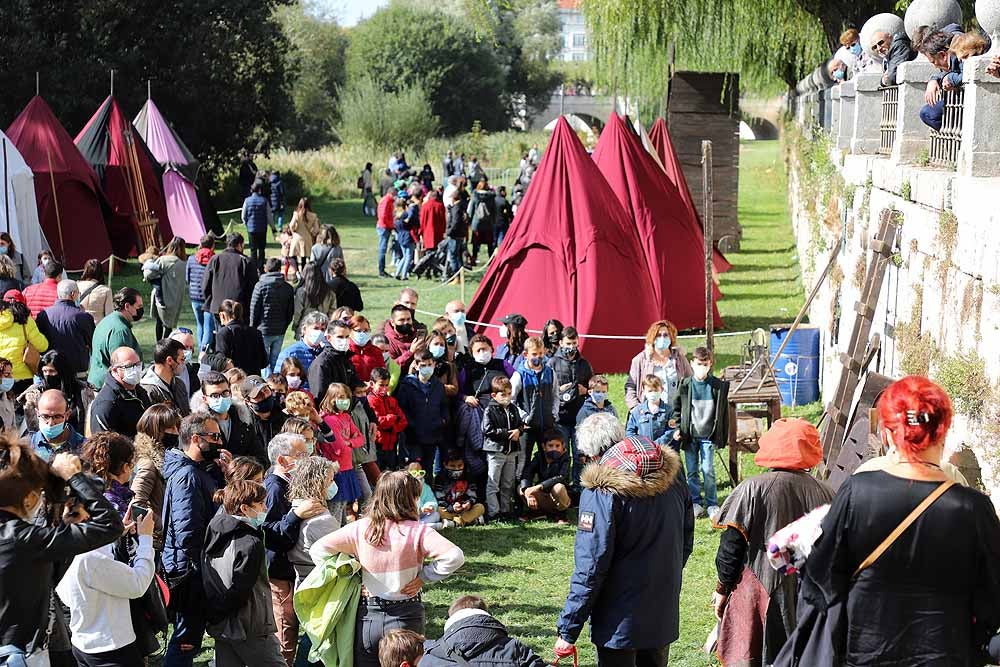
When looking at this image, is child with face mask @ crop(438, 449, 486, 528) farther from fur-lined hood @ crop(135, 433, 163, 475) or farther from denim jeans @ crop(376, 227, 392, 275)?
denim jeans @ crop(376, 227, 392, 275)

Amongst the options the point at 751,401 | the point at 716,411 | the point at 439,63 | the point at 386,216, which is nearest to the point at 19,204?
the point at 386,216

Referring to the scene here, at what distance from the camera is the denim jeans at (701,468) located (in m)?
9.98

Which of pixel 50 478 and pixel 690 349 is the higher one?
pixel 50 478

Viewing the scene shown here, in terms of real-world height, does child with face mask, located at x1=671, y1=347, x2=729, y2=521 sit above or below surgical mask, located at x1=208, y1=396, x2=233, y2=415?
below

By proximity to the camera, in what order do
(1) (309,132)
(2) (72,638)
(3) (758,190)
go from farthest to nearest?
(1) (309,132) → (3) (758,190) → (2) (72,638)

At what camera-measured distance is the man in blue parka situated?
5.41 metres

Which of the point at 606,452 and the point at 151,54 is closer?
the point at 606,452

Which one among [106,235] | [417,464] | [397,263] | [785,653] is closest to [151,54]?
[106,235]

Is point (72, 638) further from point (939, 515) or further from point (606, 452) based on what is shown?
point (939, 515)

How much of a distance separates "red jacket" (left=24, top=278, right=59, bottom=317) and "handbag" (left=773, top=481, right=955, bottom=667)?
9.76 meters

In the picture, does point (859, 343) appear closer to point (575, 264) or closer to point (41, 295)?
point (575, 264)

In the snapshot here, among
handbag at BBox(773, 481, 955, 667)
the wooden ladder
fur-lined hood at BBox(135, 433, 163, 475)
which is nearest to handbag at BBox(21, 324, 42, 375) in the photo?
fur-lined hood at BBox(135, 433, 163, 475)

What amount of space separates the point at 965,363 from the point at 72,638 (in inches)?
200

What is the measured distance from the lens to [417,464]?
9938 millimetres
